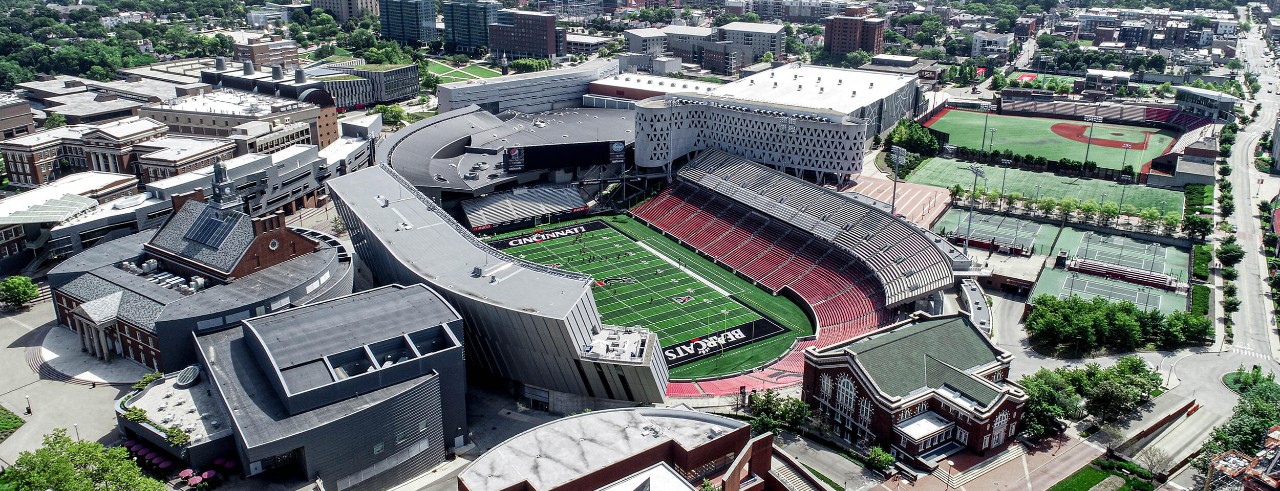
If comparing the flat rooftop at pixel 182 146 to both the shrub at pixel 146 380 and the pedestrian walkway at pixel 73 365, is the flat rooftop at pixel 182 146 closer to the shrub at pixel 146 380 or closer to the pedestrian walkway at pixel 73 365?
the pedestrian walkway at pixel 73 365

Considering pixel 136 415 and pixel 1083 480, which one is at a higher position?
pixel 136 415

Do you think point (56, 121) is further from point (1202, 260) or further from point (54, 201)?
point (1202, 260)

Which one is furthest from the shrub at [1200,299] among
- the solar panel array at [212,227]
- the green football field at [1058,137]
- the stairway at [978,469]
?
the solar panel array at [212,227]

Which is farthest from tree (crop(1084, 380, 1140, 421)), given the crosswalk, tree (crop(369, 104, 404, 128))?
tree (crop(369, 104, 404, 128))

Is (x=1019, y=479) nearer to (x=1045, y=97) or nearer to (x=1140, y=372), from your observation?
(x=1140, y=372)

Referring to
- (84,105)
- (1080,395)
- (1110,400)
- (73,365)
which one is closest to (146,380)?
→ (73,365)

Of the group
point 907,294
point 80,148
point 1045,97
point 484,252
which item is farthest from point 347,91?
point 1045,97
